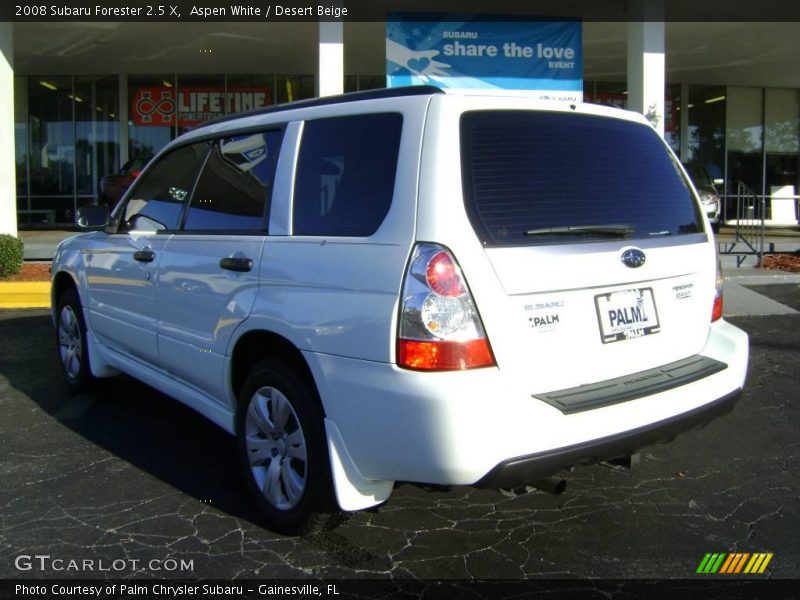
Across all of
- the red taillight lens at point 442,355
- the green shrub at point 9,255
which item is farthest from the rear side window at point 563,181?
the green shrub at point 9,255

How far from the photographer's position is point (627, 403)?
297 centimetres

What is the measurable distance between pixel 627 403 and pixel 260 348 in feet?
5.39

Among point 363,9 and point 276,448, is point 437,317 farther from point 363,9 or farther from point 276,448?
point 363,9

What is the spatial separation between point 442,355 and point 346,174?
961mm

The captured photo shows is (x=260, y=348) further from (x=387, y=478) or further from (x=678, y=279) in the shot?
(x=678, y=279)

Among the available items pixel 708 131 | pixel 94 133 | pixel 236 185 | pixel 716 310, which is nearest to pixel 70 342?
pixel 236 185

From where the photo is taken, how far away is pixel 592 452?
2859 millimetres

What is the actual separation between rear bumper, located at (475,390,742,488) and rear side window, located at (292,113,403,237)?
1.05 m

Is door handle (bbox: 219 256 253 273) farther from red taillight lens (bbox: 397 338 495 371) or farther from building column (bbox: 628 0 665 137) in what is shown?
building column (bbox: 628 0 665 137)

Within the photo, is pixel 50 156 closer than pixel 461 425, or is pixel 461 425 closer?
pixel 461 425

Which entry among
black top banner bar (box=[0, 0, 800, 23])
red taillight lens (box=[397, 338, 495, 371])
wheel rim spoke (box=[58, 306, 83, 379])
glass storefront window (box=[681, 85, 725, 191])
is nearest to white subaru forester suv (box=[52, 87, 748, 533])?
red taillight lens (box=[397, 338, 495, 371])

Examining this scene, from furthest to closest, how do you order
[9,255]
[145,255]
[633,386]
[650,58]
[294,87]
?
1. [294,87]
2. [650,58]
3. [9,255]
4. [145,255]
5. [633,386]

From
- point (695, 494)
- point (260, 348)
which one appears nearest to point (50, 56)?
point (260, 348)

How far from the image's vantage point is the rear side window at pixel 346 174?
3.01 metres
